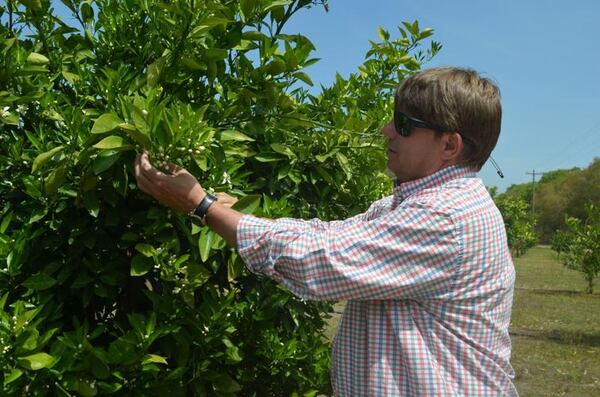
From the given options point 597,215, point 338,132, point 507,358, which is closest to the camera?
point 507,358

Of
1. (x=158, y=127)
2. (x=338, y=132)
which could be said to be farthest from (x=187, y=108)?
(x=338, y=132)

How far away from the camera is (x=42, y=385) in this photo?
82.0 inches

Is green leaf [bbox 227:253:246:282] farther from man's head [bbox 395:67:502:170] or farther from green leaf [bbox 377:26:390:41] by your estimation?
green leaf [bbox 377:26:390:41]

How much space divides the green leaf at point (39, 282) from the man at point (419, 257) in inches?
20.3

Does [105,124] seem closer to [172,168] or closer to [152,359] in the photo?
[172,168]

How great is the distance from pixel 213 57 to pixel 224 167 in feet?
1.21

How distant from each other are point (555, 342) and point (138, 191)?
36.2 feet

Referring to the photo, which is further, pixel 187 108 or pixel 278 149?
pixel 278 149

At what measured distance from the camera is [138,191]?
229 cm

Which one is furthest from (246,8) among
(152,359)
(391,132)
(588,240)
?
(588,240)

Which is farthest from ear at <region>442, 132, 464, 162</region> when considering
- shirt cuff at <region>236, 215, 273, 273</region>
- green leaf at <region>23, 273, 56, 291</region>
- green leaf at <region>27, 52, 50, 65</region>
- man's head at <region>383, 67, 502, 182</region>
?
green leaf at <region>27, 52, 50, 65</region>

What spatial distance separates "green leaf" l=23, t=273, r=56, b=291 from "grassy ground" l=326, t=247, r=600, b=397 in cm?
666

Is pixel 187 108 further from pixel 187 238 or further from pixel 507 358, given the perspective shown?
pixel 507 358

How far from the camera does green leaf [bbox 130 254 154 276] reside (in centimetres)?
218
